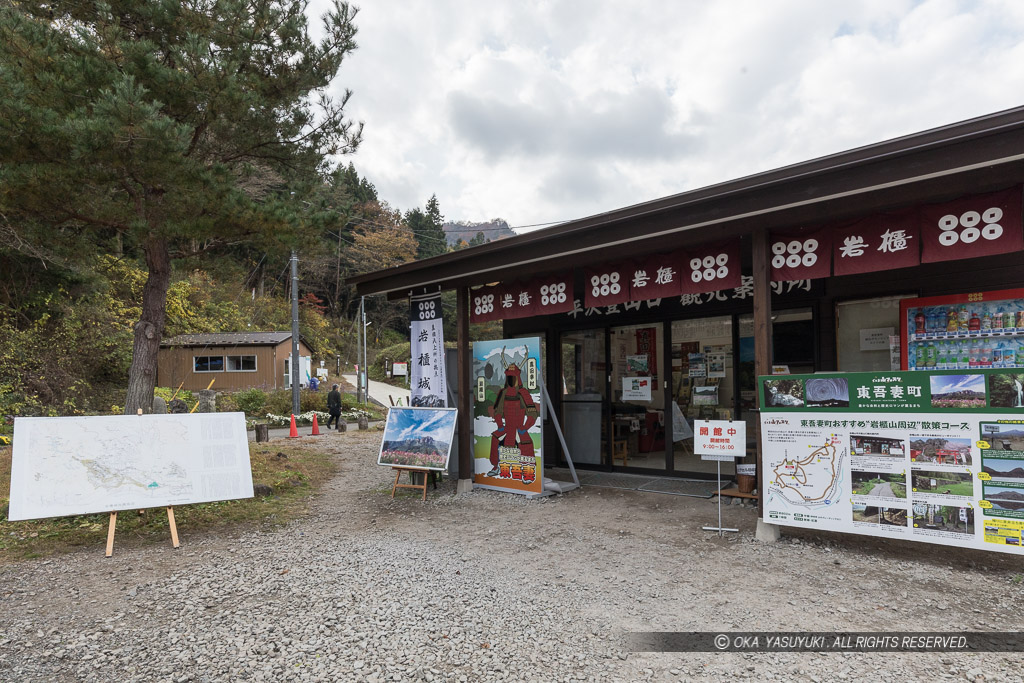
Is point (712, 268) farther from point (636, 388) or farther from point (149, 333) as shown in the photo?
point (149, 333)

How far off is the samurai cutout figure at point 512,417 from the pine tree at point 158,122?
322 cm

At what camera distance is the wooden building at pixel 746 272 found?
147 inches

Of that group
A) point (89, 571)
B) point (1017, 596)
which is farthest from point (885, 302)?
point (89, 571)

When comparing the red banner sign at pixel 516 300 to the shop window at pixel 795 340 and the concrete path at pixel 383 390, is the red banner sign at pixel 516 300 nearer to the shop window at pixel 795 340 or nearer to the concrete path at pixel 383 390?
the shop window at pixel 795 340

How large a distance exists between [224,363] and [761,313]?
2456 centimetres

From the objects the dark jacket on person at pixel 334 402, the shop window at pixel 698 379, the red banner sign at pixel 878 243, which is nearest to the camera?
the red banner sign at pixel 878 243

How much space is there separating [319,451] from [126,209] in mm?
5958

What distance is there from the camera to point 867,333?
559 cm

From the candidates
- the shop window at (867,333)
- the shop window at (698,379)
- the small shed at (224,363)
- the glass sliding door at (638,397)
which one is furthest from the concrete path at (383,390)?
the shop window at (867,333)

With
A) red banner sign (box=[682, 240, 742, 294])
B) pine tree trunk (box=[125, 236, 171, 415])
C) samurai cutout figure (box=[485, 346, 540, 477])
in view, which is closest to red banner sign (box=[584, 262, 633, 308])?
red banner sign (box=[682, 240, 742, 294])

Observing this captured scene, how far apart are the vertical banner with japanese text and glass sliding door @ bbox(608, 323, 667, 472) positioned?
2.36m

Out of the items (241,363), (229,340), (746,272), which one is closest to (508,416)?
(746,272)

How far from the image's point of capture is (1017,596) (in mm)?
3264

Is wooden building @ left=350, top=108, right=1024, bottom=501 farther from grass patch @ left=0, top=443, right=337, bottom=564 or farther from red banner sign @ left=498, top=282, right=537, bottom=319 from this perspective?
grass patch @ left=0, top=443, right=337, bottom=564
